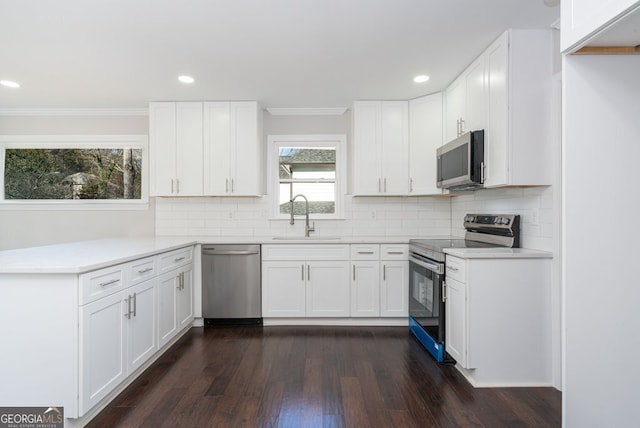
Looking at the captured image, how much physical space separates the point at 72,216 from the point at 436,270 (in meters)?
4.08

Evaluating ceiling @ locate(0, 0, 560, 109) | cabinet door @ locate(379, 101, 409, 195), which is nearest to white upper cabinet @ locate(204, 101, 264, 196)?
ceiling @ locate(0, 0, 560, 109)

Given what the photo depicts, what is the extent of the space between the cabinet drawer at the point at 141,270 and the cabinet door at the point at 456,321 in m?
2.26

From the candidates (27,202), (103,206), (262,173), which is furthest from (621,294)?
(27,202)

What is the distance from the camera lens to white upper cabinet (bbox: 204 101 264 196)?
374 centimetres

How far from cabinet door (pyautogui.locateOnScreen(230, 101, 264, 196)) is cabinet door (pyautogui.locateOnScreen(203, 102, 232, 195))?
54mm

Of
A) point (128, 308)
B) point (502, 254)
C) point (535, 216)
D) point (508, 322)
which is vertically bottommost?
point (508, 322)

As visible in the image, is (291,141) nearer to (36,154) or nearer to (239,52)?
(239,52)

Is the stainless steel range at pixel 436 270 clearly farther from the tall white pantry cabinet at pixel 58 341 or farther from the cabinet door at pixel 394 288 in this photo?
the tall white pantry cabinet at pixel 58 341

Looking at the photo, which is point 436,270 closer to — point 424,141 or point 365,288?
point 365,288

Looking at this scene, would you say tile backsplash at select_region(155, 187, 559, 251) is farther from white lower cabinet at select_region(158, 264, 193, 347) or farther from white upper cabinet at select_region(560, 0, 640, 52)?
white upper cabinet at select_region(560, 0, 640, 52)

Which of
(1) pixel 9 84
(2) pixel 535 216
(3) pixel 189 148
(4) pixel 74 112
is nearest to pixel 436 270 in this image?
(2) pixel 535 216

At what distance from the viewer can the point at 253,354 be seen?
286cm

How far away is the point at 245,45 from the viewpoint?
8.23 ft

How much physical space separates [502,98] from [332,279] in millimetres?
2206
